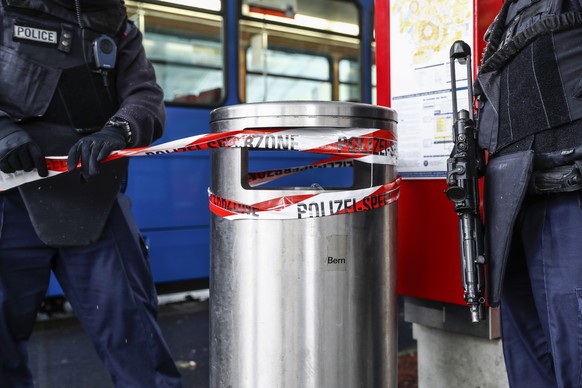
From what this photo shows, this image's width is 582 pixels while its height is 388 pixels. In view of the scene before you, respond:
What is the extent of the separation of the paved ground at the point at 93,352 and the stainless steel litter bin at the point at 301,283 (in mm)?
1644

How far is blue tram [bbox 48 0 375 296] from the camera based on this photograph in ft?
15.4

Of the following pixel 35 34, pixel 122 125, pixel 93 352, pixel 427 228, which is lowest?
pixel 93 352

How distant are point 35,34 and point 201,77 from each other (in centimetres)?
293

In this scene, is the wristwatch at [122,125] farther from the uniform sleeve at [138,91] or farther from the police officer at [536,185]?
the police officer at [536,185]

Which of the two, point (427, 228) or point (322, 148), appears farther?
point (427, 228)

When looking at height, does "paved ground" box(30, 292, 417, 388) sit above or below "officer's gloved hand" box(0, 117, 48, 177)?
below

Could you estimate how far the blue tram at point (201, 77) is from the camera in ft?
15.4

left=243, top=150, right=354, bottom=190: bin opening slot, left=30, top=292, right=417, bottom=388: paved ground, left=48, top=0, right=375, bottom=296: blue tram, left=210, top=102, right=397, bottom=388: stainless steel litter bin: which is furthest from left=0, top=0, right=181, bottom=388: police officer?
left=243, top=150, right=354, bottom=190: bin opening slot

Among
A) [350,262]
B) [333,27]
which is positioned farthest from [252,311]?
[333,27]

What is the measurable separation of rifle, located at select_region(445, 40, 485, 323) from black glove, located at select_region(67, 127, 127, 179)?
1.02 m

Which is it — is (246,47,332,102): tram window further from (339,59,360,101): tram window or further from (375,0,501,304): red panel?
(375,0,501,304): red panel

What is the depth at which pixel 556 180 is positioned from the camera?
4.80ft

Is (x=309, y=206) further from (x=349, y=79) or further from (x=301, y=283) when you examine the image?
(x=349, y=79)

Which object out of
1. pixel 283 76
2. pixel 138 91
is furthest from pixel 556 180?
pixel 283 76
